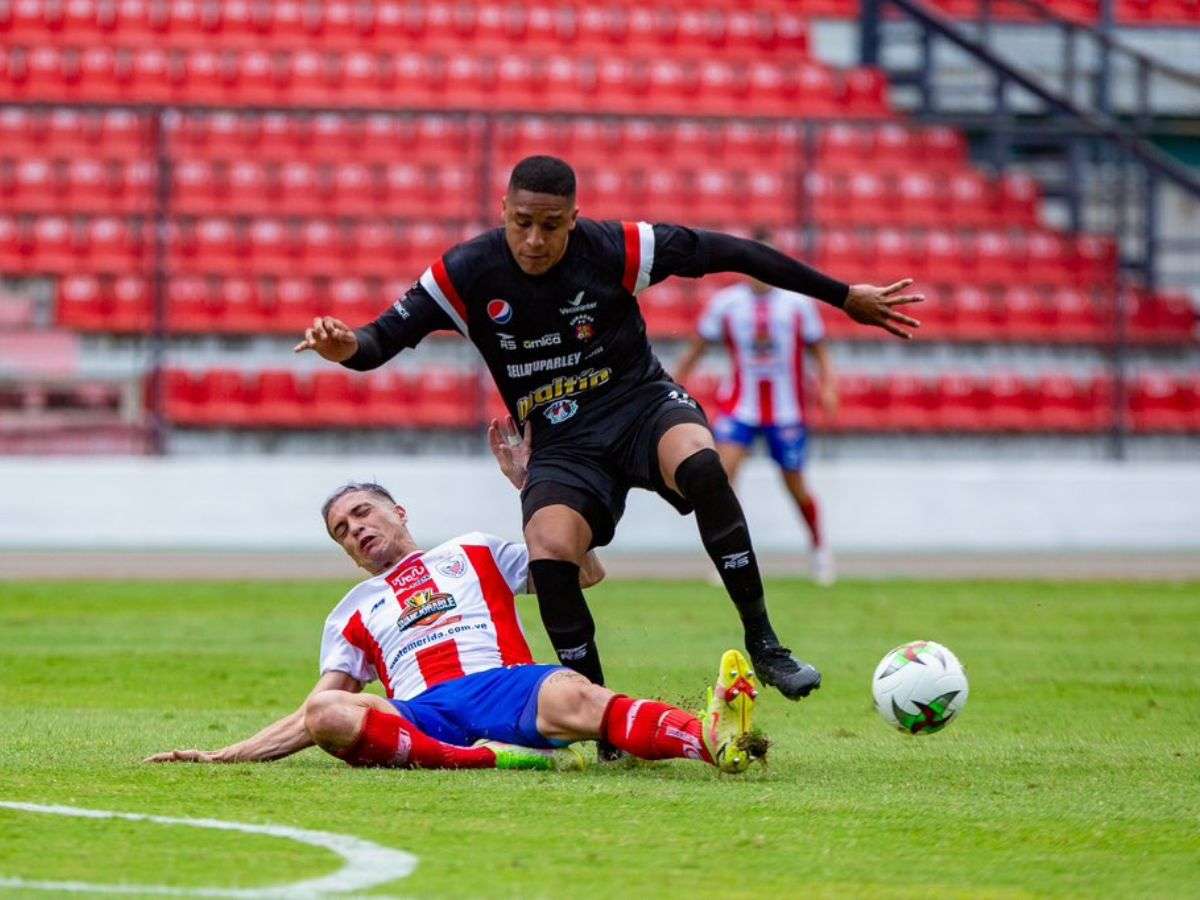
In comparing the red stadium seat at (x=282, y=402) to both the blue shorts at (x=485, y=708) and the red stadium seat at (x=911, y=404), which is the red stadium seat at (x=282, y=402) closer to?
the red stadium seat at (x=911, y=404)

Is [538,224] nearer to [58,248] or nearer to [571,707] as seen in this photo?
[571,707]

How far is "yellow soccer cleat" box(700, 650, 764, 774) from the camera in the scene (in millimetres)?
6426

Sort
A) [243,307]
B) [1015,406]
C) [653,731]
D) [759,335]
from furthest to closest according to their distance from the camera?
[1015,406]
[243,307]
[759,335]
[653,731]

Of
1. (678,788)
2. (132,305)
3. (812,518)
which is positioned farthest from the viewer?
(132,305)

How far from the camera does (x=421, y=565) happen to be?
7.27 metres

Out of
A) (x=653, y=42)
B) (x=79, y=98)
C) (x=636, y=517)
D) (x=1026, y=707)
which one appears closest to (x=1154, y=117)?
(x=653, y=42)

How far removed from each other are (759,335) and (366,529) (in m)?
9.13

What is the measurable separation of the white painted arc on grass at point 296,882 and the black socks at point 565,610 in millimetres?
1815

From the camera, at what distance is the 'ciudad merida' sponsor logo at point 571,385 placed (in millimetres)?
7465

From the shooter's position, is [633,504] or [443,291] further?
[633,504]

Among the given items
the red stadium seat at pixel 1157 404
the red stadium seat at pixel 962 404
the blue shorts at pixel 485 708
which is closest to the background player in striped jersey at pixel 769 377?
the red stadium seat at pixel 962 404

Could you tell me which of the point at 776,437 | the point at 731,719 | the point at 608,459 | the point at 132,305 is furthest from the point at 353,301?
the point at 731,719

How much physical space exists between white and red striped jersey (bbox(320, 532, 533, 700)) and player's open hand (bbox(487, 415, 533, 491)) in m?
0.42

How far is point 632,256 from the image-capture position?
291 inches
